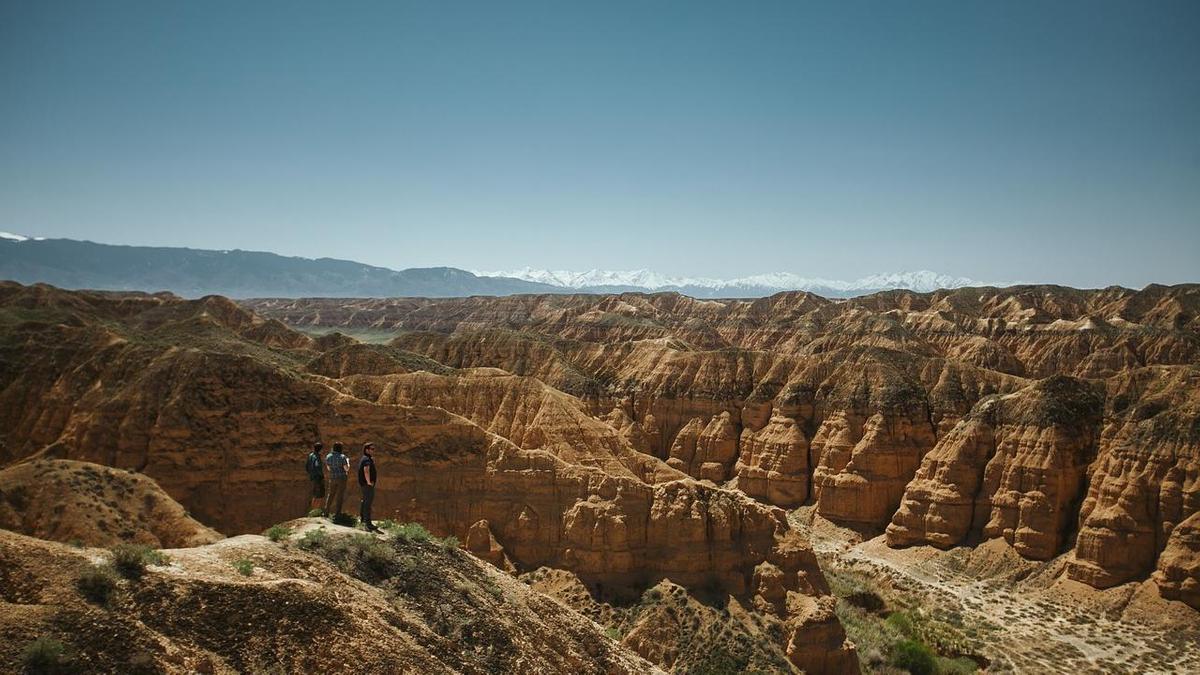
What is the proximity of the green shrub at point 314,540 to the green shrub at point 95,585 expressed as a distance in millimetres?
4888

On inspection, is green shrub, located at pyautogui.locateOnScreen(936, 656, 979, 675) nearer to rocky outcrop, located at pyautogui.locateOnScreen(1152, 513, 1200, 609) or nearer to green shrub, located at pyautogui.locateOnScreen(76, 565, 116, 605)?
rocky outcrop, located at pyautogui.locateOnScreen(1152, 513, 1200, 609)

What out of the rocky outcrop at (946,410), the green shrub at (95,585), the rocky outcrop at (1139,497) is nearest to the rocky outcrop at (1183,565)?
the rocky outcrop at (1139,497)

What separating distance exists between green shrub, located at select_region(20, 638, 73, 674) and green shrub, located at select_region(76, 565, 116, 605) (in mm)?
1214

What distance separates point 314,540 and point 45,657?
6883 mm

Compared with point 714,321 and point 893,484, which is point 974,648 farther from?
point 714,321

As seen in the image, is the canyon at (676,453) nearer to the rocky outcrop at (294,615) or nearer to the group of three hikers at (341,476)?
the rocky outcrop at (294,615)

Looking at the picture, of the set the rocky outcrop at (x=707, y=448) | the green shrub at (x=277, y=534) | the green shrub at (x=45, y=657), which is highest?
the green shrub at (x=45, y=657)

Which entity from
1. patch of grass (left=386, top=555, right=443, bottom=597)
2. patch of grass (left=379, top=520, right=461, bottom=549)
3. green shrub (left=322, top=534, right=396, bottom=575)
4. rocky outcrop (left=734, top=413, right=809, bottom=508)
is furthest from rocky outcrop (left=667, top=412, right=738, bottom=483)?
green shrub (left=322, top=534, right=396, bottom=575)

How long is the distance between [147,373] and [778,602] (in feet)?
111

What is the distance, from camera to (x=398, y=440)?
35.5 m

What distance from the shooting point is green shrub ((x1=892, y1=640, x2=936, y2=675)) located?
105 feet

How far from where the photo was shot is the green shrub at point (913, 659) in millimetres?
32125

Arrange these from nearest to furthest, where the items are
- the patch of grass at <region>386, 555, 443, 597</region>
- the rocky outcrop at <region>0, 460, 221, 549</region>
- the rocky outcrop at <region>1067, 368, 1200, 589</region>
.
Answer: the patch of grass at <region>386, 555, 443, 597</region> < the rocky outcrop at <region>0, 460, 221, 549</region> < the rocky outcrop at <region>1067, 368, 1200, 589</region>

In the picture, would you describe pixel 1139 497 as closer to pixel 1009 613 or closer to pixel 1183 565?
pixel 1183 565
